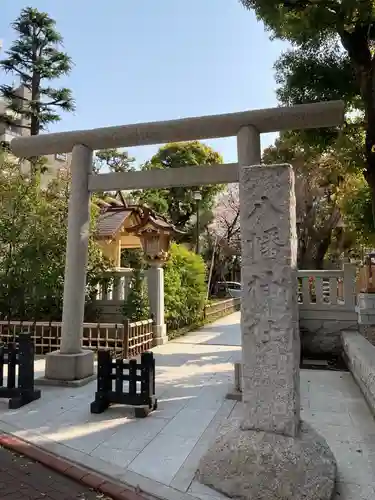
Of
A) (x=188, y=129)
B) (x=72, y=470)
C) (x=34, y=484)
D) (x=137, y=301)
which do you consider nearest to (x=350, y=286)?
(x=137, y=301)

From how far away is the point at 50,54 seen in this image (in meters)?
16.2

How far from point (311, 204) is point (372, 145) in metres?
12.7

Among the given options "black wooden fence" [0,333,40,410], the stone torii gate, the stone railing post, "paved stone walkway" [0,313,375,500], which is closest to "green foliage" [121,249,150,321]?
the stone railing post

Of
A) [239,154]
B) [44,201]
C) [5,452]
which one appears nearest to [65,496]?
[5,452]

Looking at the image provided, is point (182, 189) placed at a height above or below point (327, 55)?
above

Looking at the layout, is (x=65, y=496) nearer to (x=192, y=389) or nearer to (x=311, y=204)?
(x=192, y=389)

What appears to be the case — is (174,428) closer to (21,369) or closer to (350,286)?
→ (21,369)

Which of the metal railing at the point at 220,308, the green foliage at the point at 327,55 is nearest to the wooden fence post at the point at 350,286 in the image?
the green foliage at the point at 327,55

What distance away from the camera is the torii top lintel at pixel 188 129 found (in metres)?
5.84

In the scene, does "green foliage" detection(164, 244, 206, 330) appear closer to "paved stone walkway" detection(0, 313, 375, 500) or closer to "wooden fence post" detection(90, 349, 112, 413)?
"paved stone walkway" detection(0, 313, 375, 500)

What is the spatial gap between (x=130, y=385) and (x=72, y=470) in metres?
1.50

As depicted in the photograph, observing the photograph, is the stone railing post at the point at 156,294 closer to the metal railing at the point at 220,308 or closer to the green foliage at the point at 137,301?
the green foliage at the point at 137,301

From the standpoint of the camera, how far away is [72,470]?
142 inches

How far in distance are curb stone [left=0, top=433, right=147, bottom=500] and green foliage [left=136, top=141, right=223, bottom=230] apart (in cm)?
1898
